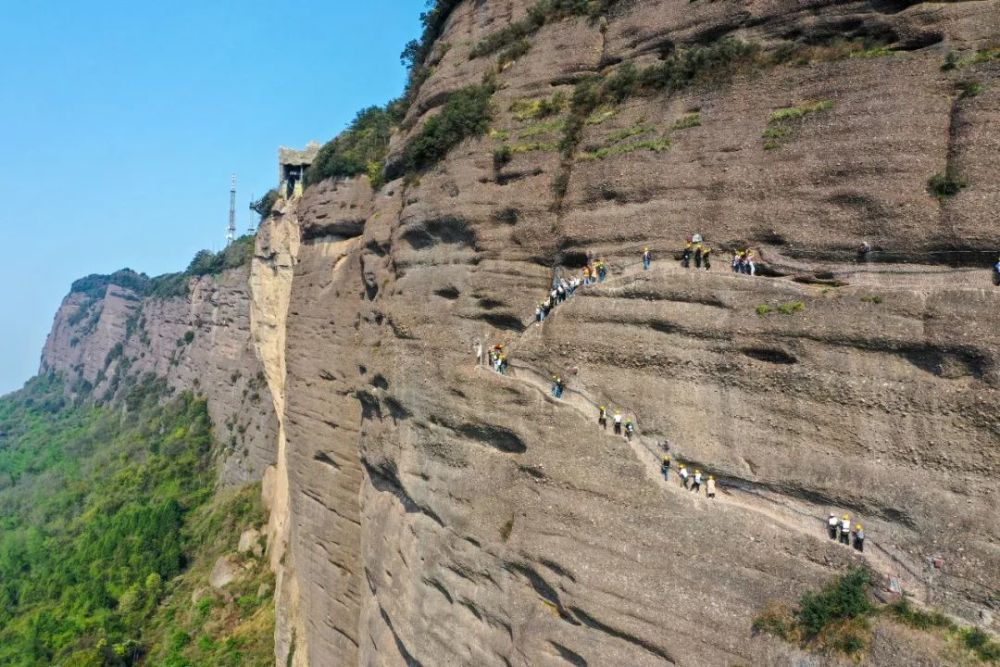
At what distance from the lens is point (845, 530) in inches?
372

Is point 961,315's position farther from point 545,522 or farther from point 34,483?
point 34,483

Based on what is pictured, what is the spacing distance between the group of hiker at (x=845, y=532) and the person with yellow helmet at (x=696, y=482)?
6.78 ft

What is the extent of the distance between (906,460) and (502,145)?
36.0ft

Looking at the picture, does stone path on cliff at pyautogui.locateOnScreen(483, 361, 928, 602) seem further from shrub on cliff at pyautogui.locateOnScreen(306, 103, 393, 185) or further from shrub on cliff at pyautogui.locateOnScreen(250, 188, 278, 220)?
shrub on cliff at pyautogui.locateOnScreen(250, 188, 278, 220)

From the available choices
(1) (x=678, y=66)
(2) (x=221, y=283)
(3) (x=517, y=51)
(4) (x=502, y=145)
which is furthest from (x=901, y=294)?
(2) (x=221, y=283)

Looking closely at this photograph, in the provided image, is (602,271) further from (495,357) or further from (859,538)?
(859,538)

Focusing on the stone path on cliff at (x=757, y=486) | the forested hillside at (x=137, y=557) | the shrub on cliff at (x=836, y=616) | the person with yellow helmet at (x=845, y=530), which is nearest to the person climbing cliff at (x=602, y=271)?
the stone path on cliff at (x=757, y=486)

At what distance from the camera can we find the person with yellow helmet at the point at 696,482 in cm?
1090

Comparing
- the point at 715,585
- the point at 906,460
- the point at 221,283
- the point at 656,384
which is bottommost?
the point at 715,585

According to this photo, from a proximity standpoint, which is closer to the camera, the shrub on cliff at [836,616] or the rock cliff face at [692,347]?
the shrub on cliff at [836,616]

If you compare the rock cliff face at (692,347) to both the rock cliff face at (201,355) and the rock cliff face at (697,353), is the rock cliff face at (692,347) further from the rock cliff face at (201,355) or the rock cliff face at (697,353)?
the rock cliff face at (201,355)

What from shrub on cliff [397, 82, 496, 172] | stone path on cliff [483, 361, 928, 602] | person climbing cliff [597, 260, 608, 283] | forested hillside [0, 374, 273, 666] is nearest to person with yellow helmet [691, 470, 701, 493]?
stone path on cliff [483, 361, 928, 602]

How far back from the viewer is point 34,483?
6962 centimetres

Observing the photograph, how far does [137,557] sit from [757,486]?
41.3m
